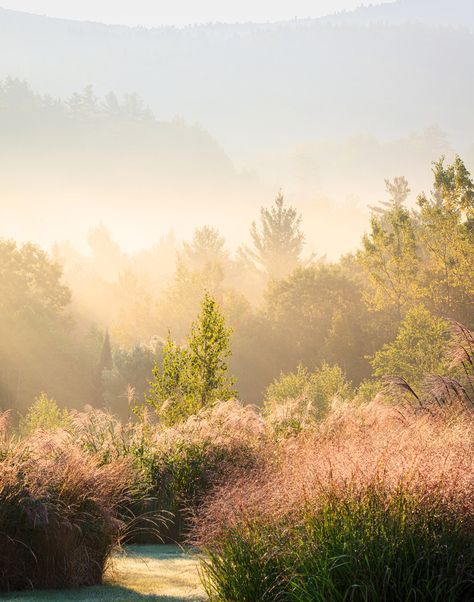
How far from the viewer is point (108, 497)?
9852 mm

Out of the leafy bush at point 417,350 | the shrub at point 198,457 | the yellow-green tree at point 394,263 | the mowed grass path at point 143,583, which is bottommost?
the mowed grass path at point 143,583

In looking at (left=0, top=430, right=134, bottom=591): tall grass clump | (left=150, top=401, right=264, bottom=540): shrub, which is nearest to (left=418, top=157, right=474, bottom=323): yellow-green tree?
(left=150, top=401, right=264, bottom=540): shrub

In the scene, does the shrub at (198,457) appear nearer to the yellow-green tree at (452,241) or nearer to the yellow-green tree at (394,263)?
the yellow-green tree at (452,241)

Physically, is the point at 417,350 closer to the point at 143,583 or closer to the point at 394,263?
the point at 394,263

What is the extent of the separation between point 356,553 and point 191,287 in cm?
5606

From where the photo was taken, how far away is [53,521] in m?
9.02

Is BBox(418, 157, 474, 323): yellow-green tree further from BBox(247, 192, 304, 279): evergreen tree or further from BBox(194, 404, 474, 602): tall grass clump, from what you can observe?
BBox(247, 192, 304, 279): evergreen tree

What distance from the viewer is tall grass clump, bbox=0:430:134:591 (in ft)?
29.0

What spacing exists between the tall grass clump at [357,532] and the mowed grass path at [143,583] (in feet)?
3.67

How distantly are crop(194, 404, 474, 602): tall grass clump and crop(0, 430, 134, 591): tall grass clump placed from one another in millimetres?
1849

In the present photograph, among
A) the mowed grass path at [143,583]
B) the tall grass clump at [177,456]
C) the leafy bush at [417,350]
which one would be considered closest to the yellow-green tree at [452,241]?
the leafy bush at [417,350]

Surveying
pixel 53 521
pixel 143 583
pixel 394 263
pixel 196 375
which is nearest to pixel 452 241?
pixel 394 263

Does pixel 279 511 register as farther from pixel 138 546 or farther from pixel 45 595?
pixel 138 546

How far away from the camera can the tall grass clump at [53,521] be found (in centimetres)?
885
